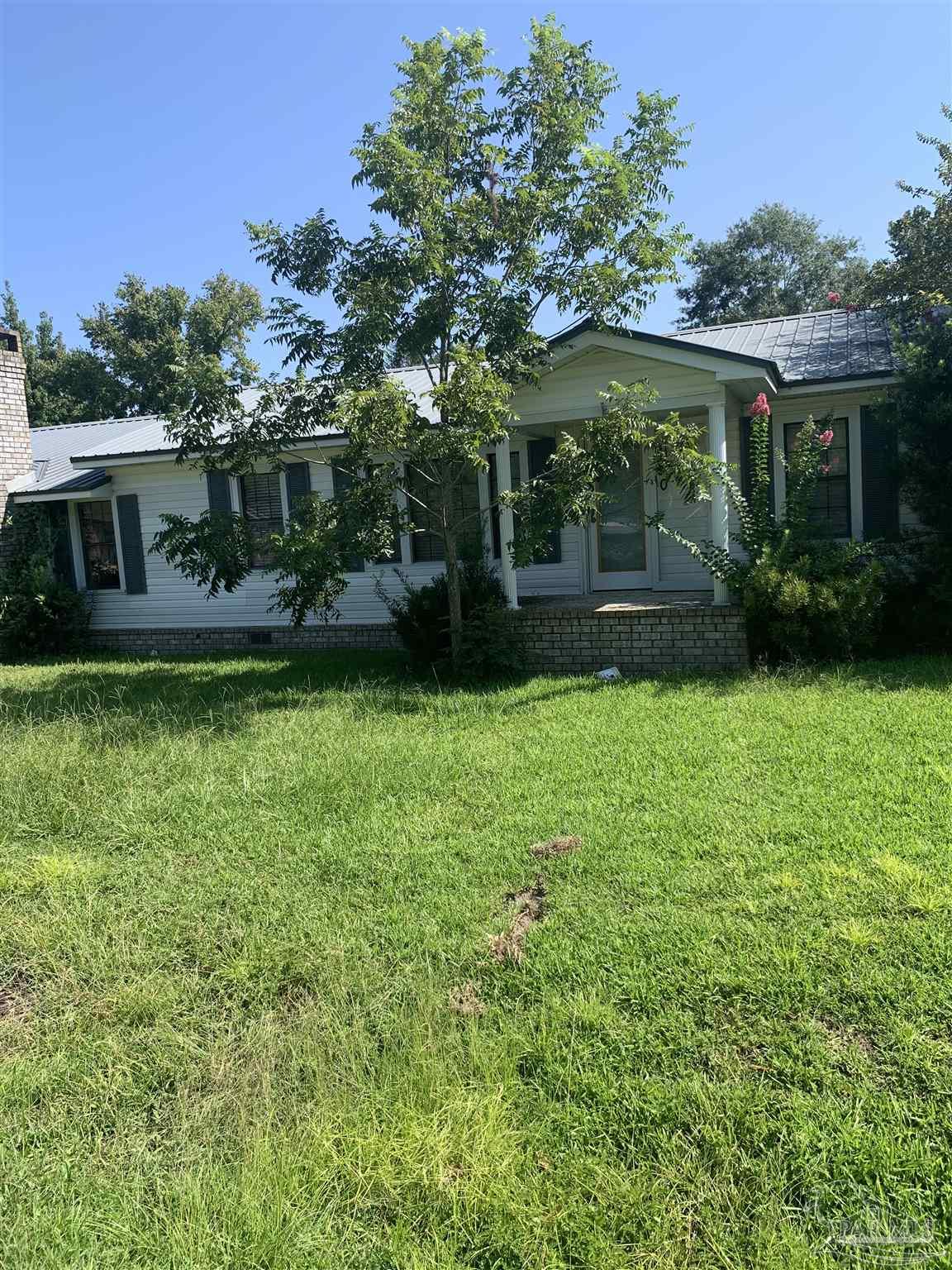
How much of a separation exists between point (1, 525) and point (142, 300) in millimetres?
21927

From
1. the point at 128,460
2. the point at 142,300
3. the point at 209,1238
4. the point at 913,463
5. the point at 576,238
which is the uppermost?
the point at 142,300

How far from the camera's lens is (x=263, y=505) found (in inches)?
491

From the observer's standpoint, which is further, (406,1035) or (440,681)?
(440,681)

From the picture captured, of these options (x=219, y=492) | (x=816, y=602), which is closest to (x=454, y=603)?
(x=816, y=602)

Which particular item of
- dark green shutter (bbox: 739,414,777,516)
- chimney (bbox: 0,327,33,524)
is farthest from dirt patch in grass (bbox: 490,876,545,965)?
chimney (bbox: 0,327,33,524)

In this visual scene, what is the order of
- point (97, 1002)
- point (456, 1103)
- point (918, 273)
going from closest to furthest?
point (456, 1103)
point (97, 1002)
point (918, 273)

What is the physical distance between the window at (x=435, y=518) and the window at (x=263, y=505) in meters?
2.25

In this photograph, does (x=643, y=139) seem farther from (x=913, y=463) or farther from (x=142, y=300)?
(x=142, y=300)

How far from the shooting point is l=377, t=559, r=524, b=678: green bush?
28.7ft

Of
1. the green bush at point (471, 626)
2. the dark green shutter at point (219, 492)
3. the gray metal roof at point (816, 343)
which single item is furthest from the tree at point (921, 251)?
the dark green shutter at point (219, 492)

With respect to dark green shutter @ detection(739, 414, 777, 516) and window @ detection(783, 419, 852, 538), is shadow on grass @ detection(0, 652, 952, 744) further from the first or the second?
dark green shutter @ detection(739, 414, 777, 516)

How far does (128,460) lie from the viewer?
12.5m

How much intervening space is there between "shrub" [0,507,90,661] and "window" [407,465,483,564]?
19.6 ft

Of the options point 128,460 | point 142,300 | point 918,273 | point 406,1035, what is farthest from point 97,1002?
point 142,300
